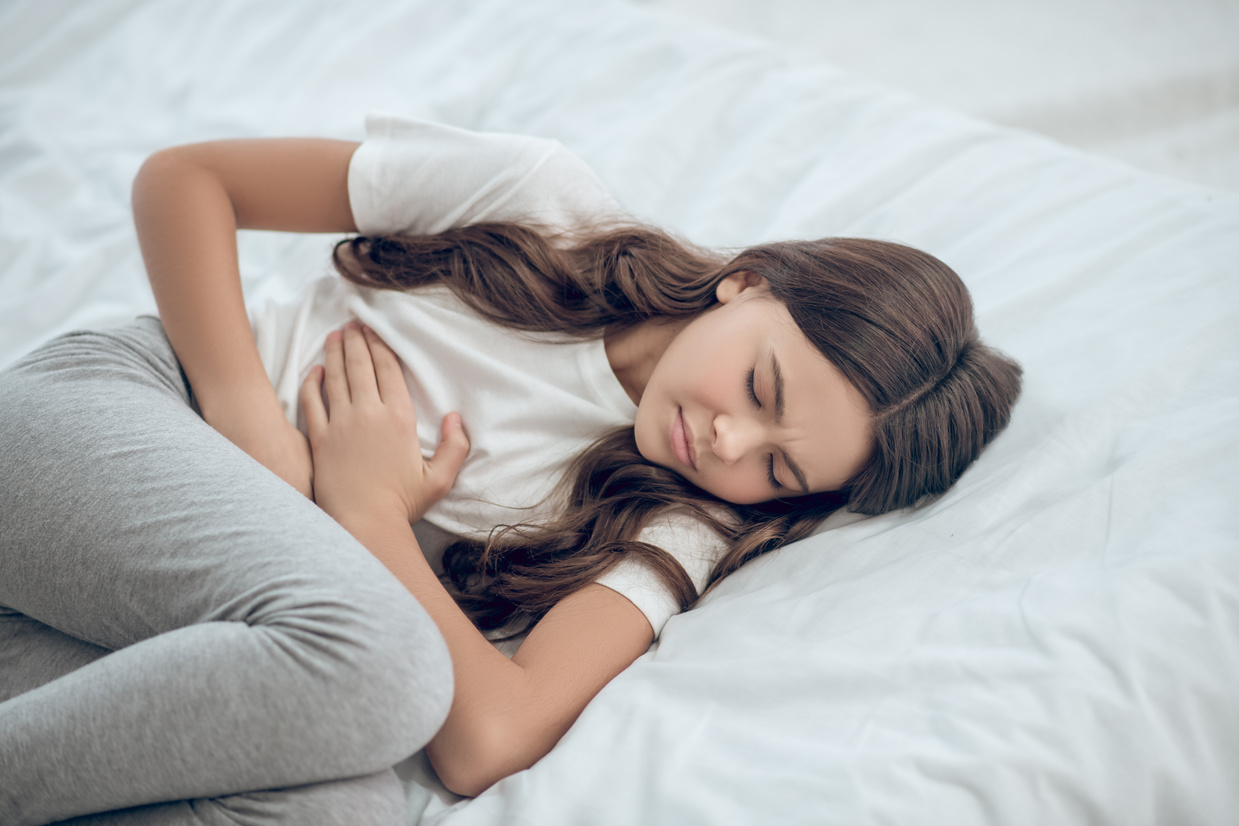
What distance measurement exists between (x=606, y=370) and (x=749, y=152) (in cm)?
52

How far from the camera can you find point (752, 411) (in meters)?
0.82

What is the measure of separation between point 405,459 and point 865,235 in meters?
0.68

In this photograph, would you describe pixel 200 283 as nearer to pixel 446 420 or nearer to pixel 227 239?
pixel 227 239

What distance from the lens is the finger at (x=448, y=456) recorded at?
86cm

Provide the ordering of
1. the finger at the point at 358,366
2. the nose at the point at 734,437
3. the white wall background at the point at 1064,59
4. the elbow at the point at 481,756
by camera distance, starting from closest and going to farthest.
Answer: the elbow at the point at 481,756
the nose at the point at 734,437
the finger at the point at 358,366
the white wall background at the point at 1064,59

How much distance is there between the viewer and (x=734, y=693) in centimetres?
65

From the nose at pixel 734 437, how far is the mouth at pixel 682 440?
35mm

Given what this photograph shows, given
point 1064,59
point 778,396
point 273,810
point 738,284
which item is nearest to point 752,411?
point 778,396

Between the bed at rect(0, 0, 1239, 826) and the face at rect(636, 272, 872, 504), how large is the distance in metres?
0.09

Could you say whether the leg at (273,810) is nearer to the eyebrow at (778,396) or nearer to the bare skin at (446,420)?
the bare skin at (446,420)

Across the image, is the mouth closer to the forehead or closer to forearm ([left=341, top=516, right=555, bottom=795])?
the forehead

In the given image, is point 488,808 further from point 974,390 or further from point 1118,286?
point 1118,286

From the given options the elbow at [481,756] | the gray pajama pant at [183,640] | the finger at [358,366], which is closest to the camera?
the gray pajama pant at [183,640]

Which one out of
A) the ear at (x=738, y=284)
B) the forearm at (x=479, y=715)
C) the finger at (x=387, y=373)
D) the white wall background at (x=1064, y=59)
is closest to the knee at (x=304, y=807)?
the forearm at (x=479, y=715)
